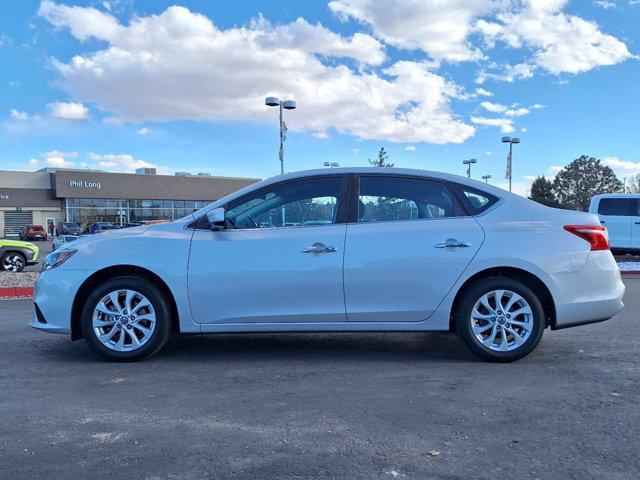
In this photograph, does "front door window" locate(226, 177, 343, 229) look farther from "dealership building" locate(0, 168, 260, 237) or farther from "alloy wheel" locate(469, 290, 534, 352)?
"dealership building" locate(0, 168, 260, 237)

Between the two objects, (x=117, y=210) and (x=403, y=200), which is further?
(x=117, y=210)

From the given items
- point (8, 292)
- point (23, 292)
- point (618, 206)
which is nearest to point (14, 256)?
point (8, 292)

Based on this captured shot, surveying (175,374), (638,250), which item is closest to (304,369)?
(175,374)

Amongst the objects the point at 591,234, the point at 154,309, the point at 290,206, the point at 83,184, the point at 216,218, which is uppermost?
the point at 83,184

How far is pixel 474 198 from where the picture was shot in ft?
15.2

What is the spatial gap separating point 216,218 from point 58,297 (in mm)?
1573

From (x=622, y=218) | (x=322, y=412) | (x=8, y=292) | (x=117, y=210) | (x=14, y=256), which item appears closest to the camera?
(x=322, y=412)

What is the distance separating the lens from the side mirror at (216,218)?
4.44 meters

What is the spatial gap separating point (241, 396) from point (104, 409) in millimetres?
936

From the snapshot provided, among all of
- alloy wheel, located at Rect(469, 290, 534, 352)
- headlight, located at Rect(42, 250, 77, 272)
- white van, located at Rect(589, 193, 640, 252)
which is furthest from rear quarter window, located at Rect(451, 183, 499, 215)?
white van, located at Rect(589, 193, 640, 252)

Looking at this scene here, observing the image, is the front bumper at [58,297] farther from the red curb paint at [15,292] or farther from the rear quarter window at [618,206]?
the rear quarter window at [618,206]

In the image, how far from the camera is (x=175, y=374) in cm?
427

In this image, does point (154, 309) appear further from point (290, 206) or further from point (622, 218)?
point (622, 218)

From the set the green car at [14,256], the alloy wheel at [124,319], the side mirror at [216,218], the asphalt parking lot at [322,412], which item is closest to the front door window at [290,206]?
the side mirror at [216,218]
